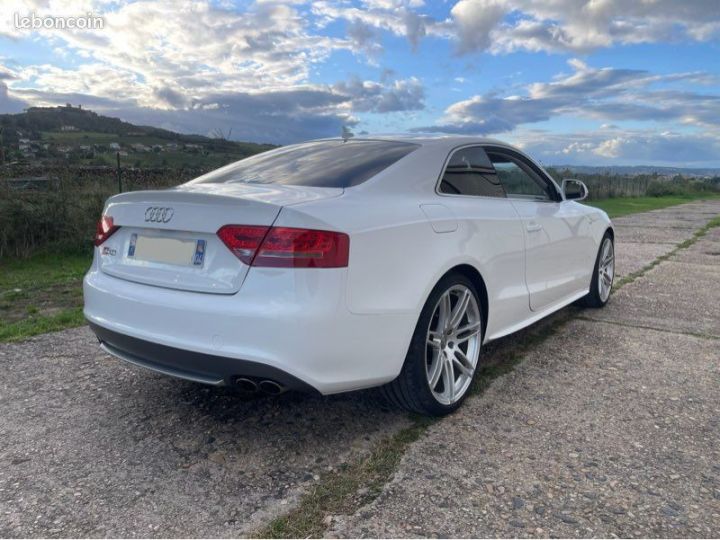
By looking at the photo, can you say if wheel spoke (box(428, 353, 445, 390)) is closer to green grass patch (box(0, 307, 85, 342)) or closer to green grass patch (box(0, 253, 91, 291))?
green grass patch (box(0, 307, 85, 342))

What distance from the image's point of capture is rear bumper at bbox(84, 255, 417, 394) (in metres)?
2.45

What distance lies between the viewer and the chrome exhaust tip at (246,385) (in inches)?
99.6

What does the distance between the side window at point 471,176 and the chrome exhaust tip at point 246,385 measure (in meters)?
1.56

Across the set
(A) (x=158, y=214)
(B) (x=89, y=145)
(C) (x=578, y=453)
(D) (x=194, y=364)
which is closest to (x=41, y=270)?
(B) (x=89, y=145)

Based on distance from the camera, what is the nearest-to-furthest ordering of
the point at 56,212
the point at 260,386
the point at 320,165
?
the point at 260,386 → the point at 320,165 → the point at 56,212

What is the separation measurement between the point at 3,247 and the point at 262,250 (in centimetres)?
766

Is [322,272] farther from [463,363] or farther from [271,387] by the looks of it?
[463,363]

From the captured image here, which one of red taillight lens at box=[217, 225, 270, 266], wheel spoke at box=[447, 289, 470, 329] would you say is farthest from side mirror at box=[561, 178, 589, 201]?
red taillight lens at box=[217, 225, 270, 266]

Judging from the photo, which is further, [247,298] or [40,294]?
[40,294]

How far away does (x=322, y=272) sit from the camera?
247 cm

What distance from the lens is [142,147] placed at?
A: 1528 centimetres

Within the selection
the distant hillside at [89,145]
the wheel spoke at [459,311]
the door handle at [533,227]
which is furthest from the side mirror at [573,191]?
the distant hillside at [89,145]

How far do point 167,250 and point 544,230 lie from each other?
2.76m

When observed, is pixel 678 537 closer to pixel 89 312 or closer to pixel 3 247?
pixel 89 312
